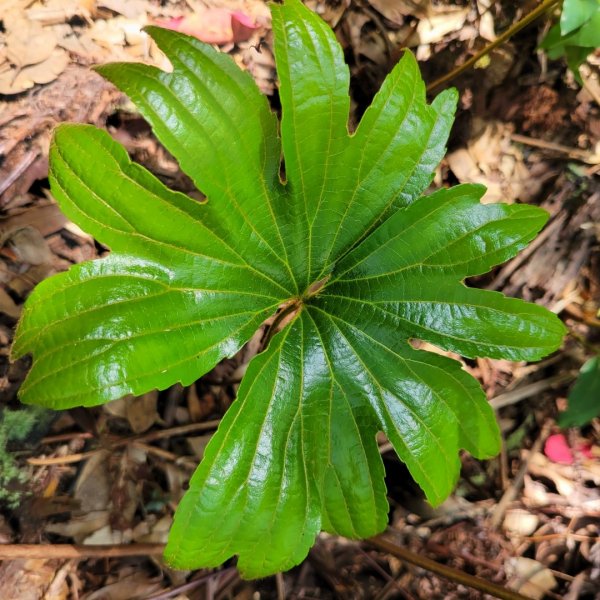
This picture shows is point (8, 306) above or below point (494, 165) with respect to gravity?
below

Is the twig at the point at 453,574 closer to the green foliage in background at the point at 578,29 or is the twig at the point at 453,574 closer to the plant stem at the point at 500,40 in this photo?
the plant stem at the point at 500,40

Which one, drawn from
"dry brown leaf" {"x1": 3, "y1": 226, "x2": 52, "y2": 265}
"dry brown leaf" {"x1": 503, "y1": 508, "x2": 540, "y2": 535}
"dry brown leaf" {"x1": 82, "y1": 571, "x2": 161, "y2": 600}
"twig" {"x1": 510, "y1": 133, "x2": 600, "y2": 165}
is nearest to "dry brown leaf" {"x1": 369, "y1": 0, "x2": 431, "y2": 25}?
"twig" {"x1": 510, "y1": 133, "x2": 600, "y2": 165}

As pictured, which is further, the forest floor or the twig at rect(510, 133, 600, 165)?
the twig at rect(510, 133, 600, 165)

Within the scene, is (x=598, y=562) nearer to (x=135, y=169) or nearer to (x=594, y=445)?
(x=594, y=445)

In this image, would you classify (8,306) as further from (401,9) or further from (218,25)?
(401,9)

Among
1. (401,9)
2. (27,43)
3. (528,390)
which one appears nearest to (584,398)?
(528,390)

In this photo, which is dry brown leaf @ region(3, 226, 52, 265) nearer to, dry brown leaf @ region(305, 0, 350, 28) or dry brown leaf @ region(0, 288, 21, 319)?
dry brown leaf @ region(0, 288, 21, 319)

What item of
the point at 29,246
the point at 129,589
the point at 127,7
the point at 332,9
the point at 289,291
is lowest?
Answer: the point at 129,589
